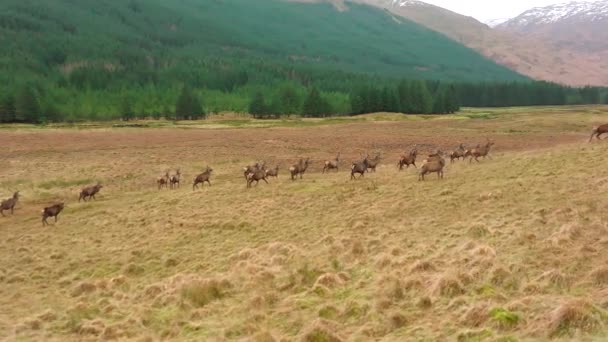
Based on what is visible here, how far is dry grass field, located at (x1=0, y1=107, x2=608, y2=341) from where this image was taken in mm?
11211

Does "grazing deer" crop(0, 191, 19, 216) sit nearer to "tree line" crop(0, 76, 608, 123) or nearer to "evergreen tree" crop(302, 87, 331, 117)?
"tree line" crop(0, 76, 608, 123)

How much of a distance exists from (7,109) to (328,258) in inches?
3812

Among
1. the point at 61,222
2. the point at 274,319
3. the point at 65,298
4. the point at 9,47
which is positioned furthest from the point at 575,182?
the point at 9,47

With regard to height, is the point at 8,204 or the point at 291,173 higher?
the point at 291,173

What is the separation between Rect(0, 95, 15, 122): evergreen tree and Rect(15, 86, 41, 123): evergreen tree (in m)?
1.05

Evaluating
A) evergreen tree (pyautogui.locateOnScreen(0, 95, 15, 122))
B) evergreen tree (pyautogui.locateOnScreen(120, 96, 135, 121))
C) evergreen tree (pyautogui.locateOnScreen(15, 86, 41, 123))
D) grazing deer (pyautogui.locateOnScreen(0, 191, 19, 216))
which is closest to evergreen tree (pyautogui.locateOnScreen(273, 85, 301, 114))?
evergreen tree (pyautogui.locateOnScreen(120, 96, 135, 121))

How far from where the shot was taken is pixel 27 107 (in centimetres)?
9625

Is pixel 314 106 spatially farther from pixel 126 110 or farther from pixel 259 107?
pixel 126 110

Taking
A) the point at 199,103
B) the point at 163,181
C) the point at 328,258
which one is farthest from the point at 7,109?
the point at 328,258

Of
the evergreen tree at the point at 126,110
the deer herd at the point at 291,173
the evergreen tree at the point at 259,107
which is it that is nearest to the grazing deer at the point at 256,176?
the deer herd at the point at 291,173

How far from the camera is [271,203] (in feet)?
81.8

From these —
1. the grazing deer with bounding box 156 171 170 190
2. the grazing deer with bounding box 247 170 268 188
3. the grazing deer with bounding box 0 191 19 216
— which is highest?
the grazing deer with bounding box 247 170 268 188

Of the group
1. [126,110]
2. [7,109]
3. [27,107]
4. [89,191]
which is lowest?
[89,191]

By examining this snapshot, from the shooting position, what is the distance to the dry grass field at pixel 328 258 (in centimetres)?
1121
